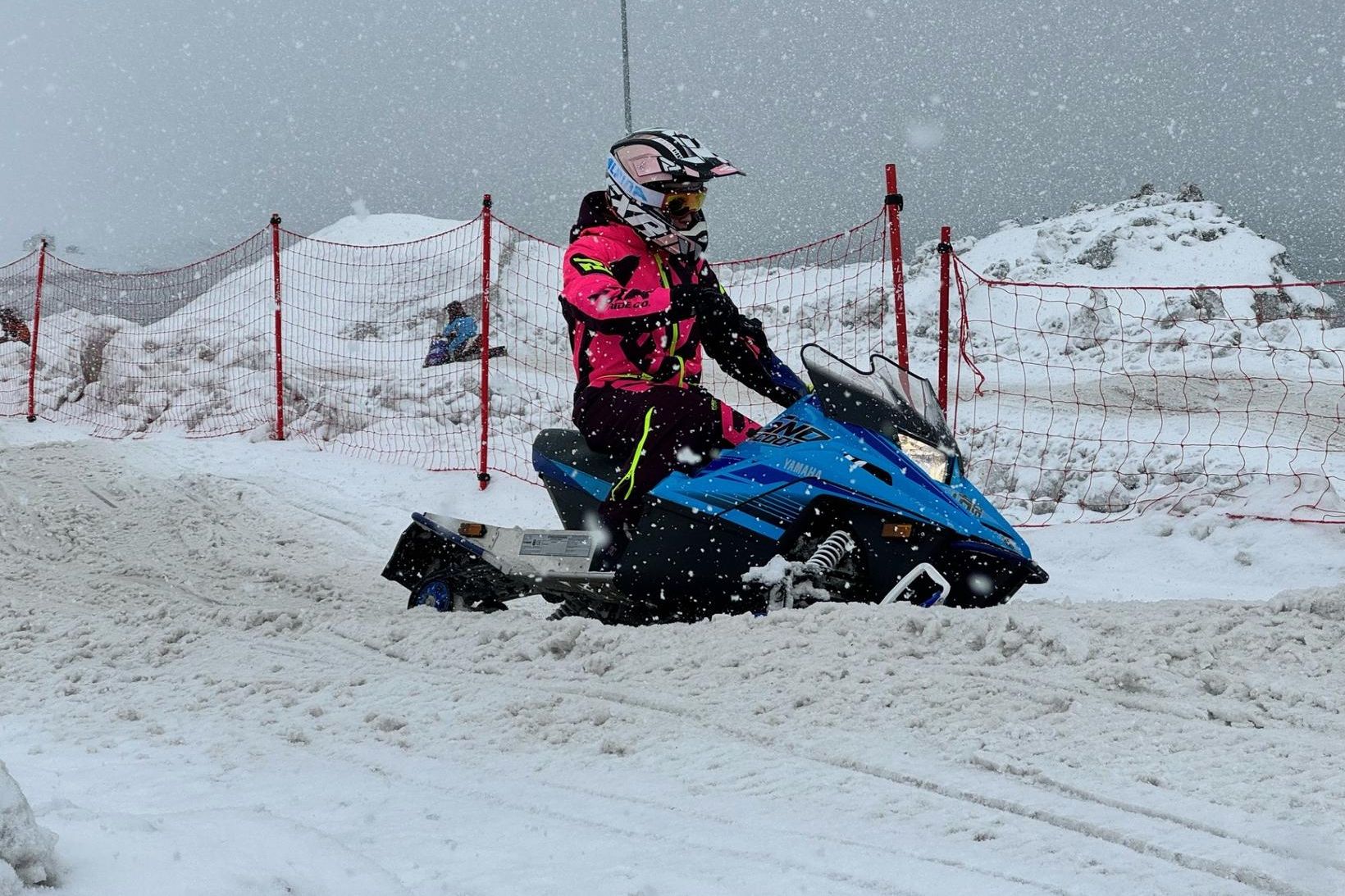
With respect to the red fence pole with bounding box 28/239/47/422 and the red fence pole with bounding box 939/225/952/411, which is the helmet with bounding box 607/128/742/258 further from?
the red fence pole with bounding box 28/239/47/422

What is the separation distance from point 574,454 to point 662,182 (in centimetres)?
117

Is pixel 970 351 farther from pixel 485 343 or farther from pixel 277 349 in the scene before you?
pixel 277 349

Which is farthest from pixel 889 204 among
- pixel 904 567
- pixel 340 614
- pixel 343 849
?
pixel 343 849

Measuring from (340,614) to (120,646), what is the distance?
82 centimetres

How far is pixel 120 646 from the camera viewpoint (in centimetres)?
402

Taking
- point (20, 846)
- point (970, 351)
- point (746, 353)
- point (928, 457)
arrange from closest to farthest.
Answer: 1. point (20, 846)
2. point (928, 457)
3. point (746, 353)
4. point (970, 351)

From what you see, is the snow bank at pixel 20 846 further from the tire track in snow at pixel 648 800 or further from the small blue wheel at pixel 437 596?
Result: the small blue wheel at pixel 437 596

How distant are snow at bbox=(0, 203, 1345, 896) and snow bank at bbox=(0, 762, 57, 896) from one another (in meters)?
0.06

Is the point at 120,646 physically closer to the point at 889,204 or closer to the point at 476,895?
the point at 476,895

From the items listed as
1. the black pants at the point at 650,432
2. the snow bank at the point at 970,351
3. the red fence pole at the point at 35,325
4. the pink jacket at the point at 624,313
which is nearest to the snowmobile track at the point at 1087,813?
the black pants at the point at 650,432

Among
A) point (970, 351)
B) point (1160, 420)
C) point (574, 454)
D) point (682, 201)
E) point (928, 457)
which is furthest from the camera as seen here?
point (970, 351)

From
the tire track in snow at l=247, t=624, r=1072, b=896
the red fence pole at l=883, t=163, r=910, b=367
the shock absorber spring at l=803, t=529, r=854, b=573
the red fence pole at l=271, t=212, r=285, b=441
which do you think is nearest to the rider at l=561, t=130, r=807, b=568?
the shock absorber spring at l=803, t=529, r=854, b=573

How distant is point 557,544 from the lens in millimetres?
4355

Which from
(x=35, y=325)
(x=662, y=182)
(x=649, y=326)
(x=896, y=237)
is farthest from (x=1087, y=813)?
(x=35, y=325)
